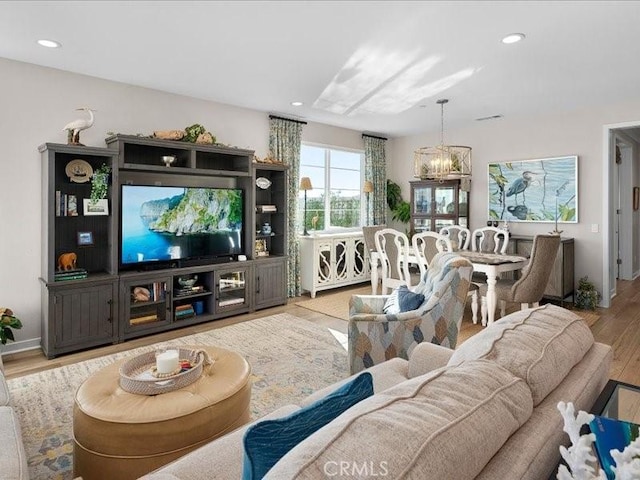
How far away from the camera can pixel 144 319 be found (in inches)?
167

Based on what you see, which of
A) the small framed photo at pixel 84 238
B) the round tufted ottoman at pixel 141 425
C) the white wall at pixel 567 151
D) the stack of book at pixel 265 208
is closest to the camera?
the round tufted ottoman at pixel 141 425

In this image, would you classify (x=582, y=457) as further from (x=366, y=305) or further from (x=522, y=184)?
(x=522, y=184)

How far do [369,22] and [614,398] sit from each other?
2.72 meters

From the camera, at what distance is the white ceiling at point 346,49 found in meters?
2.76

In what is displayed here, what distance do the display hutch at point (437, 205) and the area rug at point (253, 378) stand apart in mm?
3171

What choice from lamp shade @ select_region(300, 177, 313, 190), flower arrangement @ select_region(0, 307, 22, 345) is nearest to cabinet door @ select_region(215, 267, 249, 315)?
lamp shade @ select_region(300, 177, 313, 190)

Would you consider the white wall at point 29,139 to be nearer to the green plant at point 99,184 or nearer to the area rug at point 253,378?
the green plant at point 99,184

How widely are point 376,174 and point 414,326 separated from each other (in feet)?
16.5

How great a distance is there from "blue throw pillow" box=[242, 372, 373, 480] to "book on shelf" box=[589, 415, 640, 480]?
1.85ft

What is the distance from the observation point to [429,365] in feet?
6.09

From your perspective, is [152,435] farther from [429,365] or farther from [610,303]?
[610,303]

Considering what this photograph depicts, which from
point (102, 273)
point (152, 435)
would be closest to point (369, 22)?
point (152, 435)

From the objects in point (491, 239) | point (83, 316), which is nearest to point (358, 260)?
point (491, 239)

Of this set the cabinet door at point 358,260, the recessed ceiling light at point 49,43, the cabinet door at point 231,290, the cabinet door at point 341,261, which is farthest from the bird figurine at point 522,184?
the recessed ceiling light at point 49,43
